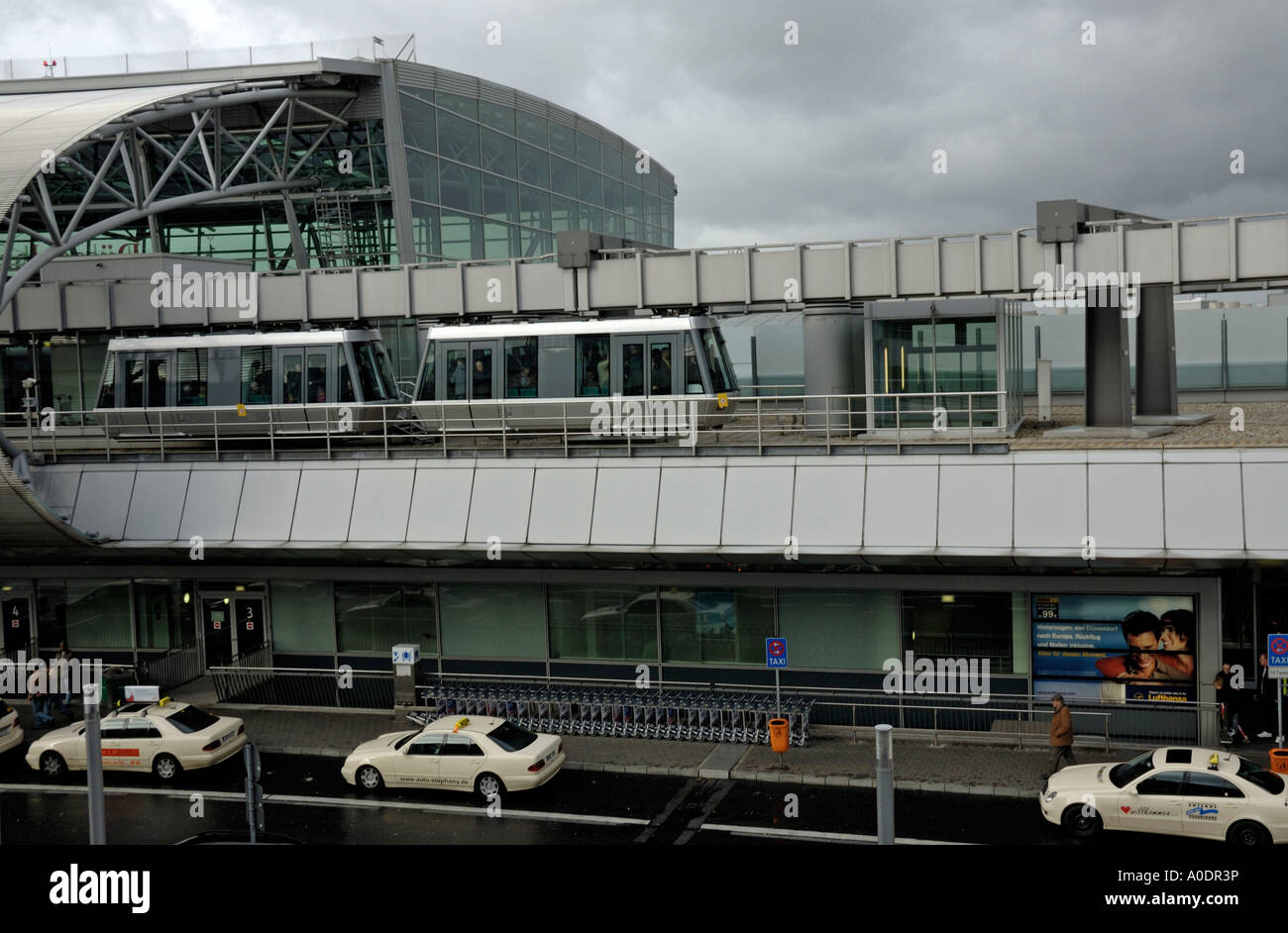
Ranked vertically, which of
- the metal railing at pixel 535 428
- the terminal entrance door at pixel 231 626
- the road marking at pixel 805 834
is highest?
the metal railing at pixel 535 428

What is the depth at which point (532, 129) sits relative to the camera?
47125mm

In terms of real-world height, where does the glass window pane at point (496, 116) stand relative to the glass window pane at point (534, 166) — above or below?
above

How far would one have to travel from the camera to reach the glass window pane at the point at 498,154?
44531 mm

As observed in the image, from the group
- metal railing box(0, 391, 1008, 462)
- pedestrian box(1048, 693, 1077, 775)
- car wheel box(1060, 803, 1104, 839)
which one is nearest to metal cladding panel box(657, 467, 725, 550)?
metal railing box(0, 391, 1008, 462)

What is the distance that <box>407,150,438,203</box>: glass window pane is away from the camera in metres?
41.1

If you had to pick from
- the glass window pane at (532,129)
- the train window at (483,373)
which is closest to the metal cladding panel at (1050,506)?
the train window at (483,373)

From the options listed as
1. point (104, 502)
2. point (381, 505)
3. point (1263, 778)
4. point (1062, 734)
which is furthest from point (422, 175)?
point (1263, 778)

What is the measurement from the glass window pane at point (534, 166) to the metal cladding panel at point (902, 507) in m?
30.2

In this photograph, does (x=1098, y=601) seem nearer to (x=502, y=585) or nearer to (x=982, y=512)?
(x=982, y=512)

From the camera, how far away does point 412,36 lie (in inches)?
1614

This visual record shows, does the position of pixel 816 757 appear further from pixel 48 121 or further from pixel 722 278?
pixel 48 121

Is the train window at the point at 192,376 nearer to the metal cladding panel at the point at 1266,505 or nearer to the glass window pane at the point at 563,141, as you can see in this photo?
the metal cladding panel at the point at 1266,505

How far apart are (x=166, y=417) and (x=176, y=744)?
30.6 feet

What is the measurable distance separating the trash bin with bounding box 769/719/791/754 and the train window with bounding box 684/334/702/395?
299 inches
